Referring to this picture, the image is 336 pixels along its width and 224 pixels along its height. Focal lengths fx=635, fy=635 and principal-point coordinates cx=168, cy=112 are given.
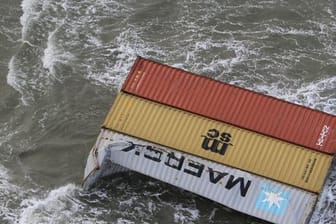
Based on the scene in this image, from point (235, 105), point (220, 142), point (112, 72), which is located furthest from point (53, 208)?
point (112, 72)

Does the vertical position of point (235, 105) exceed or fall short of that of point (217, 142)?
it exceeds it

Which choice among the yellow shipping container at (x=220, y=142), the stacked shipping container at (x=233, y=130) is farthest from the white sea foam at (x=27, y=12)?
the yellow shipping container at (x=220, y=142)

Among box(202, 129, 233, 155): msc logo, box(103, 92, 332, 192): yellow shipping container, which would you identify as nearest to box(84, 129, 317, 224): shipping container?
box(103, 92, 332, 192): yellow shipping container

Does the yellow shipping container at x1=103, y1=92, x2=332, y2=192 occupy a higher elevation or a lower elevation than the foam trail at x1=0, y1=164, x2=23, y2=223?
higher

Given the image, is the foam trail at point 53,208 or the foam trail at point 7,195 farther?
the foam trail at point 7,195

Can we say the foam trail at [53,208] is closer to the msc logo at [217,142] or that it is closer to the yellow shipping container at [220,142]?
the yellow shipping container at [220,142]

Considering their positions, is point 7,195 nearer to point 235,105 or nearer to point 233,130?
point 233,130

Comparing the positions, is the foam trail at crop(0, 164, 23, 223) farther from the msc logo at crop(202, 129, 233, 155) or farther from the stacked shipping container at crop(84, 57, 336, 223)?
the msc logo at crop(202, 129, 233, 155)
